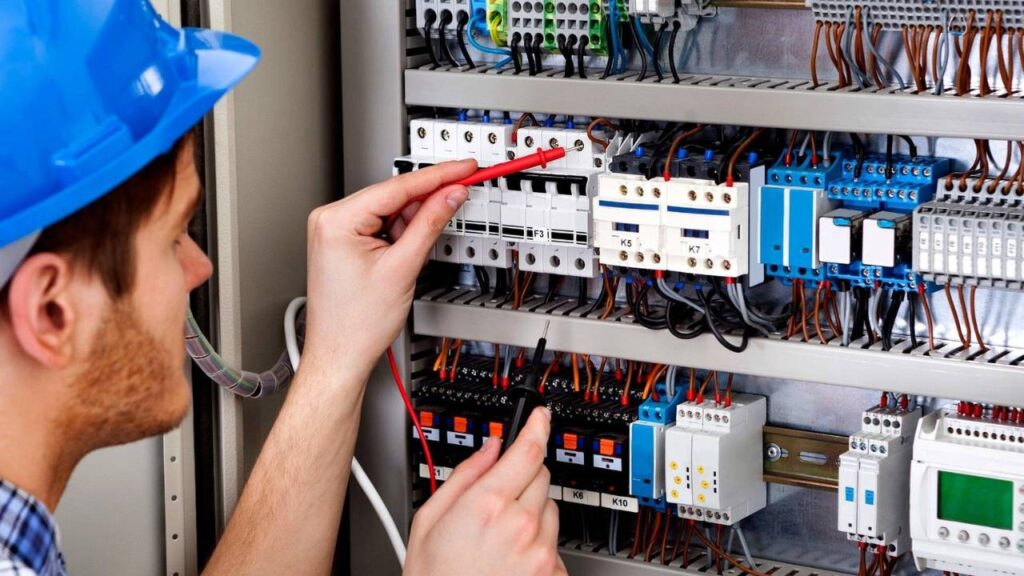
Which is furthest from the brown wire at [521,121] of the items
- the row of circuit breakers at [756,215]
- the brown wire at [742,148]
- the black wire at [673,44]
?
the brown wire at [742,148]

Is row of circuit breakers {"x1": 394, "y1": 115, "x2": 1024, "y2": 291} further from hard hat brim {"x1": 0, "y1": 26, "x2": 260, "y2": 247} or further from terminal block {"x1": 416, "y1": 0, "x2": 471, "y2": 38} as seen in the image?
hard hat brim {"x1": 0, "y1": 26, "x2": 260, "y2": 247}

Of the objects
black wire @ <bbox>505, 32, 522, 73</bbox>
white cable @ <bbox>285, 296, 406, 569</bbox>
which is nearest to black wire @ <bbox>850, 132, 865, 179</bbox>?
black wire @ <bbox>505, 32, 522, 73</bbox>

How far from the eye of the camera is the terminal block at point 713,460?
1.80 metres

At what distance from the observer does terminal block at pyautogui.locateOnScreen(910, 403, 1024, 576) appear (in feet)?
5.34

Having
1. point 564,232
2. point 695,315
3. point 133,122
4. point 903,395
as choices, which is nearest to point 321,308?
point 564,232

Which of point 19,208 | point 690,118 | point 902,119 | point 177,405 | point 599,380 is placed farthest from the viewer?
point 599,380

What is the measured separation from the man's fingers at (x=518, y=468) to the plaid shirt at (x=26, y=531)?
0.42m

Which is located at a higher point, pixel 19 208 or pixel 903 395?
pixel 19 208

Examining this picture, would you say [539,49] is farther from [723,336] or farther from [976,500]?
[976,500]

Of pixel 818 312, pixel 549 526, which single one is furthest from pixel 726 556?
pixel 549 526

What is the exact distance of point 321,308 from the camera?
5.56 feet

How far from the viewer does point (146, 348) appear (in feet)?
3.67

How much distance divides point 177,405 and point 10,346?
6.8 inches

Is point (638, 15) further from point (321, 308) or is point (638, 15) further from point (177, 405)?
point (177, 405)
